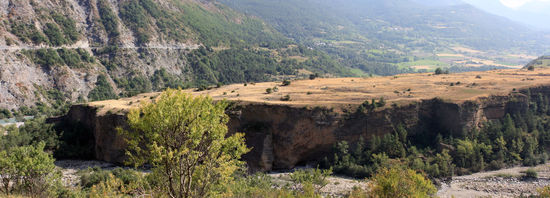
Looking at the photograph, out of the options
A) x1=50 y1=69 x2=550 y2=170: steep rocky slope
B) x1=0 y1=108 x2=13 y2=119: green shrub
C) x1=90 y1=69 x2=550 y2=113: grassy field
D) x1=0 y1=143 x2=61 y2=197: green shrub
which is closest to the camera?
x1=0 y1=143 x2=61 y2=197: green shrub

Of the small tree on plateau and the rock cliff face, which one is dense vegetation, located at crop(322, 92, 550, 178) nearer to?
the rock cliff face

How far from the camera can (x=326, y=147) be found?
44.6 metres

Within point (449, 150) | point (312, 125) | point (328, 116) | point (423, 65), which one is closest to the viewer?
point (449, 150)

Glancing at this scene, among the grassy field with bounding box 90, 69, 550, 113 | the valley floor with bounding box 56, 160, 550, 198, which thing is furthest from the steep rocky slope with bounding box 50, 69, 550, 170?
the valley floor with bounding box 56, 160, 550, 198

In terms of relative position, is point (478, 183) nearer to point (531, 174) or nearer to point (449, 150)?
point (449, 150)

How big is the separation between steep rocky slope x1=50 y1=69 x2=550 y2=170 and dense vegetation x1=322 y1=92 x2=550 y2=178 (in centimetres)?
118

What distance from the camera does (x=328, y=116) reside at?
44.2 meters

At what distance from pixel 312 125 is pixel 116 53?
80.7m

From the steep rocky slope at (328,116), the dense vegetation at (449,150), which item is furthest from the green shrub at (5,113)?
the dense vegetation at (449,150)

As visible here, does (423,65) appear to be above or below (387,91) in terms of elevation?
above

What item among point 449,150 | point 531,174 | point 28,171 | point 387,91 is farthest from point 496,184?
point 28,171

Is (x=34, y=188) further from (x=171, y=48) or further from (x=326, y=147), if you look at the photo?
(x=171, y=48)

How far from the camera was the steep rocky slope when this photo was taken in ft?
144

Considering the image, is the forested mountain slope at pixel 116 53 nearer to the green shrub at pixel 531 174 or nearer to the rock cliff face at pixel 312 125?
the rock cliff face at pixel 312 125
